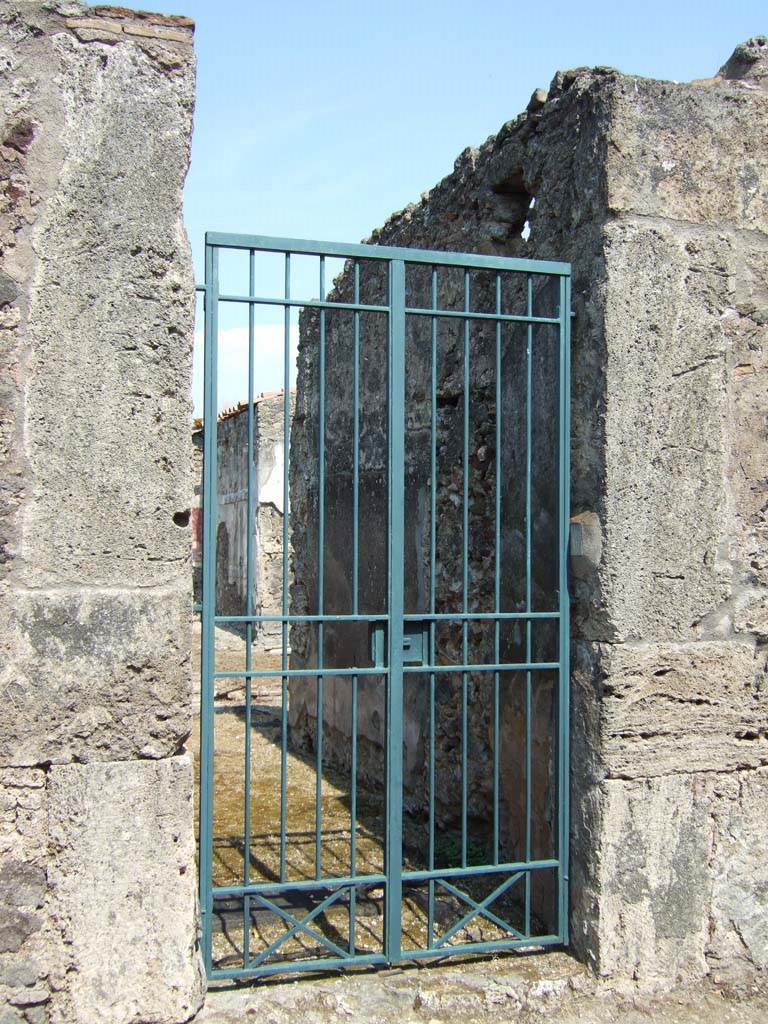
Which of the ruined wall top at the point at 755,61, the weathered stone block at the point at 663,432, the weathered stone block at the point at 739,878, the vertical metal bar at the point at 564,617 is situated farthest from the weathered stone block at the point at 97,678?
the ruined wall top at the point at 755,61

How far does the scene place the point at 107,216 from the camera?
2961mm

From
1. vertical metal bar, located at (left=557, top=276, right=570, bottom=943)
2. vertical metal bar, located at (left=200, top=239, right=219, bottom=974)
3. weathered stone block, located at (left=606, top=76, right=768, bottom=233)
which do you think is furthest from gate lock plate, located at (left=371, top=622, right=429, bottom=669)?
weathered stone block, located at (left=606, top=76, right=768, bottom=233)

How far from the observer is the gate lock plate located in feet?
11.4

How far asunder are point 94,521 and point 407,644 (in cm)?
119

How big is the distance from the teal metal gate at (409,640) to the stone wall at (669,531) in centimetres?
16

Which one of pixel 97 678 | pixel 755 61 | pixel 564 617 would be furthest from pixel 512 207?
pixel 97 678

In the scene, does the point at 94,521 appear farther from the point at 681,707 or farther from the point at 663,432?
the point at 681,707

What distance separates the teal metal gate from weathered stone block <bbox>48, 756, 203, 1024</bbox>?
0.73 ft

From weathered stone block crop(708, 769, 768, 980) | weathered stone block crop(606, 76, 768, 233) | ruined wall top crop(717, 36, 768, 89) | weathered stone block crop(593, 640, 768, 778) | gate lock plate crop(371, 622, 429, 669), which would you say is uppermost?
ruined wall top crop(717, 36, 768, 89)

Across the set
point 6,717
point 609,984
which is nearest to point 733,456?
→ point 609,984

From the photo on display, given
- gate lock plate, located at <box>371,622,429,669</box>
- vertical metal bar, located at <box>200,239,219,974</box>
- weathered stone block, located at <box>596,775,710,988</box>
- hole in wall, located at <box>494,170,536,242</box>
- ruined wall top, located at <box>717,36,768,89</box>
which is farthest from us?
hole in wall, located at <box>494,170,536,242</box>

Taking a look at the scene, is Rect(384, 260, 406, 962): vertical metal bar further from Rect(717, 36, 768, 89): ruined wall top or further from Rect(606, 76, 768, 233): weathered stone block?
Rect(717, 36, 768, 89): ruined wall top

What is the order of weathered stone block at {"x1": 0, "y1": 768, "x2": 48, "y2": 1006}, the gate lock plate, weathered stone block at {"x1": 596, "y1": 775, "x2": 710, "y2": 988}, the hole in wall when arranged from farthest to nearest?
the hole in wall, the gate lock plate, weathered stone block at {"x1": 596, "y1": 775, "x2": 710, "y2": 988}, weathered stone block at {"x1": 0, "y1": 768, "x2": 48, "y2": 1006}

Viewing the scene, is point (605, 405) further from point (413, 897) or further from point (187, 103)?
point (413, 897)
